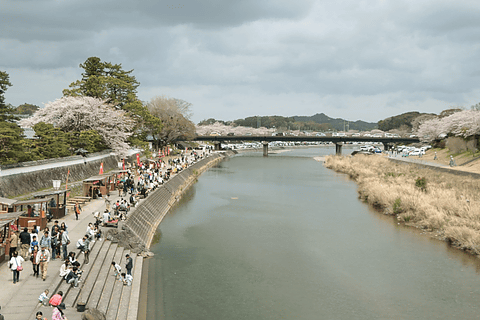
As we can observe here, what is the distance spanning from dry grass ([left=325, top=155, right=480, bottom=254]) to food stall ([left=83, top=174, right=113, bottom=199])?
2595 cm

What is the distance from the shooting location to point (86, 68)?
55.5 m

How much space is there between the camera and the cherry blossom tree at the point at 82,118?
136 ft

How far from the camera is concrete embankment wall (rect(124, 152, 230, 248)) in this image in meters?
24.7

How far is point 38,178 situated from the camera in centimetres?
2869

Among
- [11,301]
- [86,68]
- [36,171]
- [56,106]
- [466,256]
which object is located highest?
[86,68]

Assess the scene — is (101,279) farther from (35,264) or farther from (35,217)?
(35,217)

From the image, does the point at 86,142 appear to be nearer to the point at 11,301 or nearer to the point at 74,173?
the point at 74,173

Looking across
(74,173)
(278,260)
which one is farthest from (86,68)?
(278,260)

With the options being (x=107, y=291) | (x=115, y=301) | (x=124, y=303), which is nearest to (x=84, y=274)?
(x=107, y=291)

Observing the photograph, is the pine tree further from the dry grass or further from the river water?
the dry grass

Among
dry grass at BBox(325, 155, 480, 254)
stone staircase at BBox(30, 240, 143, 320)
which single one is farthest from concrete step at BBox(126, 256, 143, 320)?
dry grass at BBox(325, 155, 480, 254)

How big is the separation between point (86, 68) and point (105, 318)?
50.1 meters

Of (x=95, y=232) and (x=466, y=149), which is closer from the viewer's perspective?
(x=95, y=232)

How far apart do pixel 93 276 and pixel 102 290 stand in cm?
94
